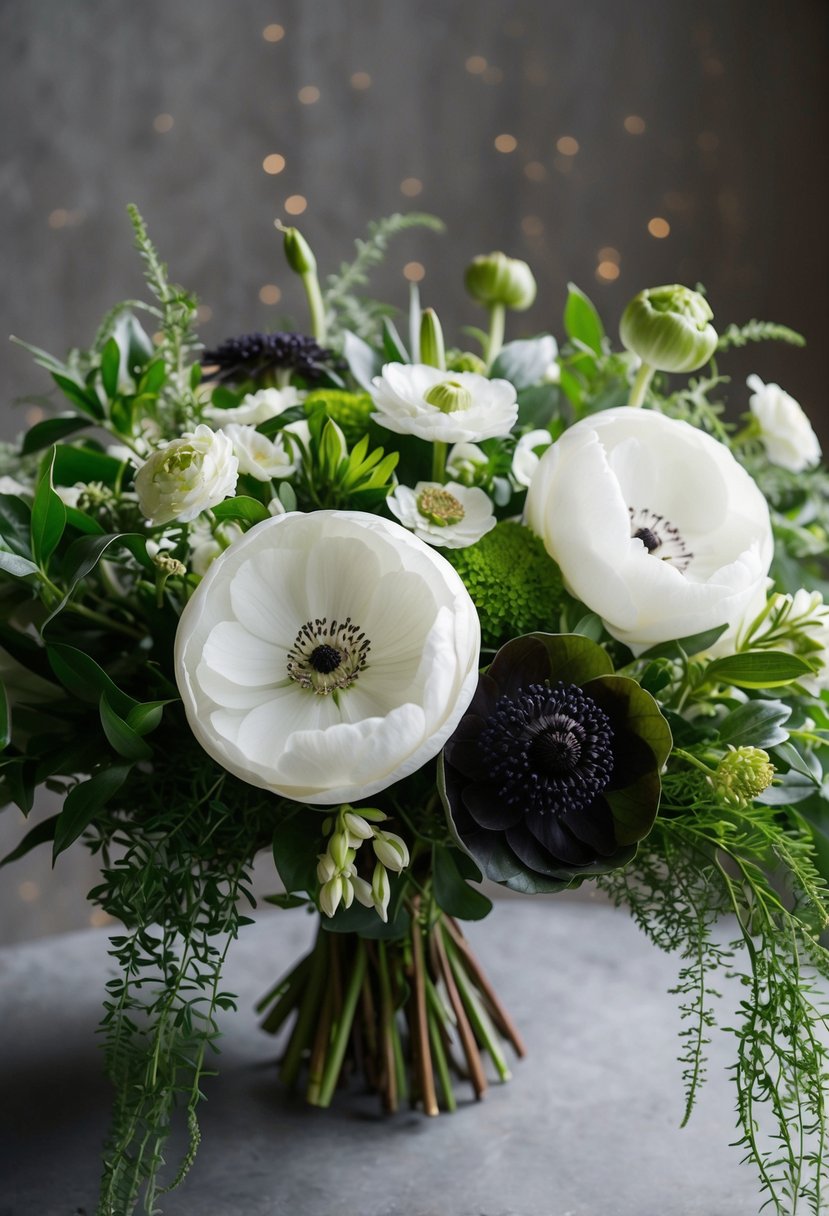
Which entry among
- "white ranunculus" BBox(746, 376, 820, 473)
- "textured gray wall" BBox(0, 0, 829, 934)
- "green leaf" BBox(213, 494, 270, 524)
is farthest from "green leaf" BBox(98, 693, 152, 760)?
"textured gray wall" BBox(0, 0, 829, 934)

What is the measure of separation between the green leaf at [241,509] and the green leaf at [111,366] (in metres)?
0.20

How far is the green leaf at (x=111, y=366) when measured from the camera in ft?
2.32

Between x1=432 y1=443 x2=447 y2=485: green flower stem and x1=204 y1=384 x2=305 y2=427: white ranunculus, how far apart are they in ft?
0.31

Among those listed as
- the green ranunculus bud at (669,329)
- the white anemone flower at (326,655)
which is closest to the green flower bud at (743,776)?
the white anemone flower at (326,655)

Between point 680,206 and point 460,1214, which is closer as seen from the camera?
point 460,1214

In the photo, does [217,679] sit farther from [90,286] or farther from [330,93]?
[330,93]

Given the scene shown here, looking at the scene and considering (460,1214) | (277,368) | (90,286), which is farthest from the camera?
→ (90,286)

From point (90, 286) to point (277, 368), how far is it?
94cm

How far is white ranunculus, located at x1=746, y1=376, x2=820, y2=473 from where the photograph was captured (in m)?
0.75

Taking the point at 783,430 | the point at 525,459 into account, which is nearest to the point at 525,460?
the point at 525,459

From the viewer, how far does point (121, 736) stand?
1.83ft

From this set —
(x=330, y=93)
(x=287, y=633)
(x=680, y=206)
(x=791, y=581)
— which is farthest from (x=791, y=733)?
(x=330, y=93)

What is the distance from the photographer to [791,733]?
63 centimetres

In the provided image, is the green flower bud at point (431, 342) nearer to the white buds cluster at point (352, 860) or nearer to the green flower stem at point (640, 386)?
the green flower stem at point (640, 386)
